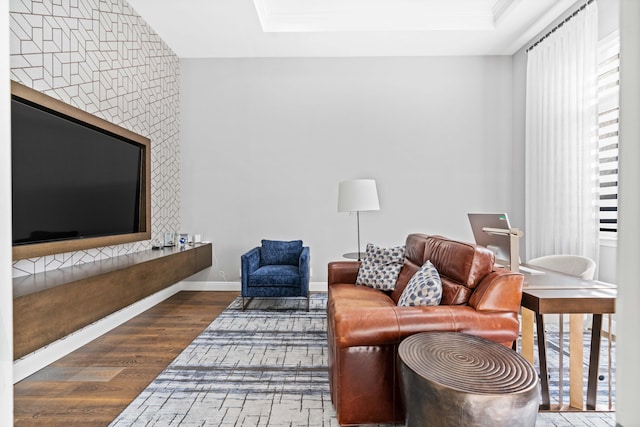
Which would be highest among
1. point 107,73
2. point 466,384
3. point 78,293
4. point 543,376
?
point 107,73

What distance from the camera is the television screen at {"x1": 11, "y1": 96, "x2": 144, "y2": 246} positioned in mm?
2160

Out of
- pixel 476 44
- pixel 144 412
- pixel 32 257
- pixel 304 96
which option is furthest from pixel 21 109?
pixel 476 44

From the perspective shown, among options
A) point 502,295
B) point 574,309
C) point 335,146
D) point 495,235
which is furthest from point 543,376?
point 335,146

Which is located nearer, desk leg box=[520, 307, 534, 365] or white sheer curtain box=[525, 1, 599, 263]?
desk leg box=[520, 307, 534, 365]

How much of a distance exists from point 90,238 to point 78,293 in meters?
0.78

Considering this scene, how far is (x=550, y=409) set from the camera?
197 cm

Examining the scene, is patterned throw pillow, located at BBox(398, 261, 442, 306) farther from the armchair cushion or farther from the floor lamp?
the armchair cushion

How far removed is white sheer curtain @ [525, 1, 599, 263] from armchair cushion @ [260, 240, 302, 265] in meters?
2.75

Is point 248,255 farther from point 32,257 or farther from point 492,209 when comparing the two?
point 492,209

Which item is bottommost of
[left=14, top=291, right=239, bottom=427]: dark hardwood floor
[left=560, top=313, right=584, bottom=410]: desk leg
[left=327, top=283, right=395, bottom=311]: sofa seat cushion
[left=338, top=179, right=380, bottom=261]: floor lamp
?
[left=14, top=291, right=239, bottom=427]: dark hardwood floor

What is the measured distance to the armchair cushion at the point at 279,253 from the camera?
173 inches

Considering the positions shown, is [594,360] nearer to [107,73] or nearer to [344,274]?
[344,274]

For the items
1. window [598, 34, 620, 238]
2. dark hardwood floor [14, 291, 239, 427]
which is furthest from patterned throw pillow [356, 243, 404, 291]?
window [598, 34, 620, 238]

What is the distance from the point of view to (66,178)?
8.45 feet
